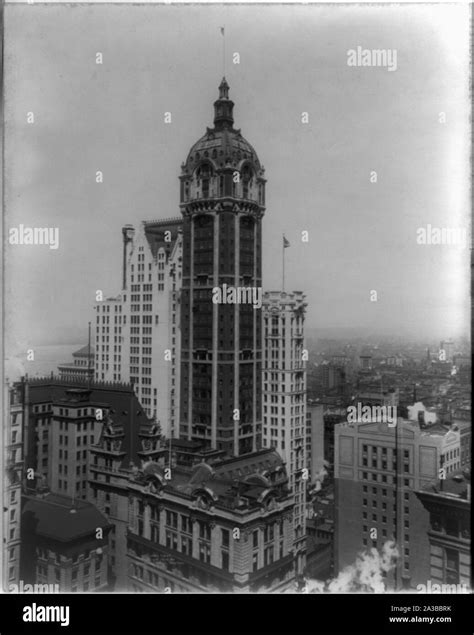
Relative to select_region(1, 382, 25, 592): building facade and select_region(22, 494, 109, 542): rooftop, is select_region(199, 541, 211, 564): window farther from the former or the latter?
select_region(1, 382, 25, 592): building facade

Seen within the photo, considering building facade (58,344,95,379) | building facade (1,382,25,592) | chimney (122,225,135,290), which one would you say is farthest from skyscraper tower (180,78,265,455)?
building facade (1,382,25,592)

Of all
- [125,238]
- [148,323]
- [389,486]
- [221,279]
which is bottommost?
[389,486]

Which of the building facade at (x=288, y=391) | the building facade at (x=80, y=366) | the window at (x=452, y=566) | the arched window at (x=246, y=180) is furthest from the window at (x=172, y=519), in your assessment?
the arched window at (x=246, y=180)

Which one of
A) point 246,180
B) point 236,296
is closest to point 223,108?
point 246,180

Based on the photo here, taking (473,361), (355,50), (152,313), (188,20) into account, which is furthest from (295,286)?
(188,20)

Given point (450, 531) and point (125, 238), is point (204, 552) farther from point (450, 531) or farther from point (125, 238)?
point (125, 238)

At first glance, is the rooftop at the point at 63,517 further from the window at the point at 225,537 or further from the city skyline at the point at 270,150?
the city skyline at the point at 270,150
